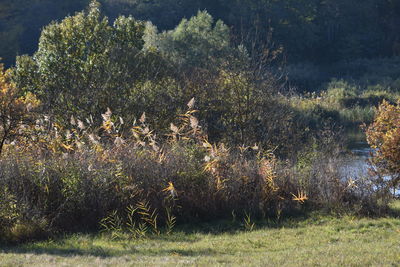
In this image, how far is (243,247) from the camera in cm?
1055

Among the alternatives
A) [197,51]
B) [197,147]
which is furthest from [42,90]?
[197,51]

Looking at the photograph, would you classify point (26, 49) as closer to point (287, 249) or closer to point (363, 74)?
point (363, 74)

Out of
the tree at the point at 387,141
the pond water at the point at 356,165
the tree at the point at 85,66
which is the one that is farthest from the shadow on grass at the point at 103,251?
the tree at the point at 85,66

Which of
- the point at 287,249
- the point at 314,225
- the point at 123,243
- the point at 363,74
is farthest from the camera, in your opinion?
the point at 363,74

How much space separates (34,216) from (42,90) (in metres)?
11.5

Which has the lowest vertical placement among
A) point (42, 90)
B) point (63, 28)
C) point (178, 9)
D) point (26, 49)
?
point (42, 90)

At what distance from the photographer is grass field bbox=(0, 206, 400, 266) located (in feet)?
29.6

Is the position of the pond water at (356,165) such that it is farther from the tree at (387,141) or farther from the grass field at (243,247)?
the grass field at (243,247)

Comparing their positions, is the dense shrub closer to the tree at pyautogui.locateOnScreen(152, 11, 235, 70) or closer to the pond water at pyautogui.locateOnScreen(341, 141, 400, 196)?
the pond water at pyautogui.locateOnScreen(341, 141, 400, 196)

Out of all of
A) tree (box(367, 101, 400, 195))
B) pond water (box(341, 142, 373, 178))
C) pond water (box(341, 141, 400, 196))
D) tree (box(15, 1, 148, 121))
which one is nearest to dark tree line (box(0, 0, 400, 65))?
pond water (box(341, 142, 373, 178))

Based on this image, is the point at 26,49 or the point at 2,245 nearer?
the point at 2,245

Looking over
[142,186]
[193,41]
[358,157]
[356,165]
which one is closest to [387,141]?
[356,165]

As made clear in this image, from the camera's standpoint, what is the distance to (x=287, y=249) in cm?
1030

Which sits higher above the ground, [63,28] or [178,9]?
[178,9]
